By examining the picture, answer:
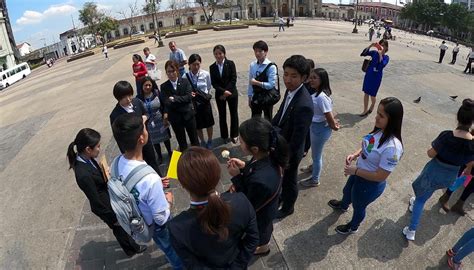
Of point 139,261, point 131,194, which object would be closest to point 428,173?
point 131,194

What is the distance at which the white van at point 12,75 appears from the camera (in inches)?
1039

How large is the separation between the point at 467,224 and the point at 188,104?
4.11 m

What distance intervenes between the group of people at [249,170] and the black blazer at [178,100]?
16mm

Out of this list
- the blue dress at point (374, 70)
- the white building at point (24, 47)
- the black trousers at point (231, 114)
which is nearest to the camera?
the black trousers at point (231, 114)

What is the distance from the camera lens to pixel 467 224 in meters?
3.52

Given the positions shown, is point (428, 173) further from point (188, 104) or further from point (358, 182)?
point (188, 104)

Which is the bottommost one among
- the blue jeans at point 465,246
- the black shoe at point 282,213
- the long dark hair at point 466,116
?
the black shoe at point 282,213

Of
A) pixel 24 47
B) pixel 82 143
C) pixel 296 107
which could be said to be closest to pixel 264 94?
pixel 296 107

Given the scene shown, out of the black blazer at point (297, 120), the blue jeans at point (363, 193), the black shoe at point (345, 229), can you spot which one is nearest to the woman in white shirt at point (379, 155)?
the blue jeans at point (363, 193)

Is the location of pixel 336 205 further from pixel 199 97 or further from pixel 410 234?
pixel 199 97

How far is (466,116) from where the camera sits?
8.89ft

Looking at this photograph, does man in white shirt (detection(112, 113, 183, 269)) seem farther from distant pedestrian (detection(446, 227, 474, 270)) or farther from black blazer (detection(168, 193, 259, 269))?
distant pedestrian (detection(446, 227, 474, 270))

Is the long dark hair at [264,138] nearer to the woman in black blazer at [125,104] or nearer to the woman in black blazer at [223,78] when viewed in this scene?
the woman in black blazer at [125,104]

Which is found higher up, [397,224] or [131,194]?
[131,194]
